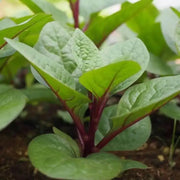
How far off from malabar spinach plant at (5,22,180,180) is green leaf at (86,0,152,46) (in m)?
0.19

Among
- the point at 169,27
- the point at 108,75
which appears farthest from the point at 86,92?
the point at 169,27

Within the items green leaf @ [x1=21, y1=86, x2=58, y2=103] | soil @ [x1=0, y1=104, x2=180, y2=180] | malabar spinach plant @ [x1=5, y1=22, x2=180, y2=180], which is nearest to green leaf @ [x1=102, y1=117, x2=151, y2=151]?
malabar spinach plant @ [x1=5, y1=22, x2=180, y2=180]

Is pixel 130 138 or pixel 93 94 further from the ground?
pixel 93 94

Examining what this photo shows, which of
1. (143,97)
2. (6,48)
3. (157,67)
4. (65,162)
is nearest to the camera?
(65,162)

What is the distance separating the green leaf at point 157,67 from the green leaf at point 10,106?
0.42m

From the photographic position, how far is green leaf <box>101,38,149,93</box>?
2.59 feet

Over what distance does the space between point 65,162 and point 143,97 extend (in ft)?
0.78

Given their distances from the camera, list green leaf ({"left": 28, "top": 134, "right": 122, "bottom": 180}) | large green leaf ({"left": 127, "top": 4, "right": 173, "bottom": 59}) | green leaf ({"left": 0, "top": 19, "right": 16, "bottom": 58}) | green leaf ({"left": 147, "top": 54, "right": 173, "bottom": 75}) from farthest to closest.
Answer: large green leaf ({"left": 127, "top": 4, "right": 173, "bottom": 59}), green leaf ({"left": 147, "top": 54, "right": 173, "bottom": 75}), green leaf ({"left": 0, "top": 19, "right": 16, "bottom": 58}), green leaf ({"left": 28, "top": 134, "right": 122, "bottom": 180})

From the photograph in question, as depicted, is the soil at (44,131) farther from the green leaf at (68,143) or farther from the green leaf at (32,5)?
the green leaf at (32,5)

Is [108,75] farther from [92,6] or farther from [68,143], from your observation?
[92,6]

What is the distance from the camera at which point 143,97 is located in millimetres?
770

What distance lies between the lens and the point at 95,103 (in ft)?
2.68

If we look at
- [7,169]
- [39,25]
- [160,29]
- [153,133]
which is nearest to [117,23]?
[160,29]

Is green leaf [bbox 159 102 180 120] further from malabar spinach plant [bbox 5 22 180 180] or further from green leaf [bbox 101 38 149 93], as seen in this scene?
green leaf [bbox 101 38 149 93]
